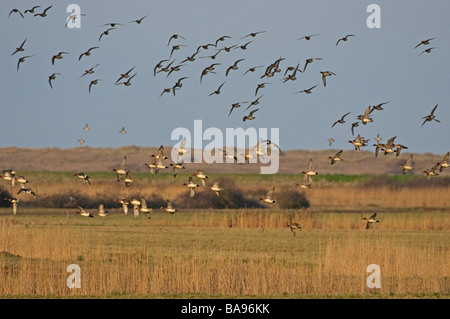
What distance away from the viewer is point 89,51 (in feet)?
114

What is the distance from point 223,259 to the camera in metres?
35.0

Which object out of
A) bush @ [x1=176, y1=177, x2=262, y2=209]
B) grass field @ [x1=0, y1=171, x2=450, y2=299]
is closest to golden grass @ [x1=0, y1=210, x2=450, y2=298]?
grass field @ [x1=0, y1=171, x2=450, y2=299]

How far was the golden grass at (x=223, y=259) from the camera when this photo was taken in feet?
96.4

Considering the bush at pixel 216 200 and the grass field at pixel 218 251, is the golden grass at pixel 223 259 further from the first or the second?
the bush at pixel 216 200

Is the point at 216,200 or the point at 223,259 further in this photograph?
the point at 216,200

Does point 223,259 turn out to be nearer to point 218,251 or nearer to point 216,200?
point 218,251

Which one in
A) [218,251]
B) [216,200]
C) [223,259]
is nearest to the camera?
[223,259]

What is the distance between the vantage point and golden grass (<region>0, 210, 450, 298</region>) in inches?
1157

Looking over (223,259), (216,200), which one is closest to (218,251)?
(223,259)

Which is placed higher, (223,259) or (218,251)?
(218,251)

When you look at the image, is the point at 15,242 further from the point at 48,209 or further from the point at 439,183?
the point at 439,183

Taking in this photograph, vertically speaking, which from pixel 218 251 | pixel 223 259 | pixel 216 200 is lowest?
A: pixel 223 259

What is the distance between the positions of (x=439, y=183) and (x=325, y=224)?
37.3m
